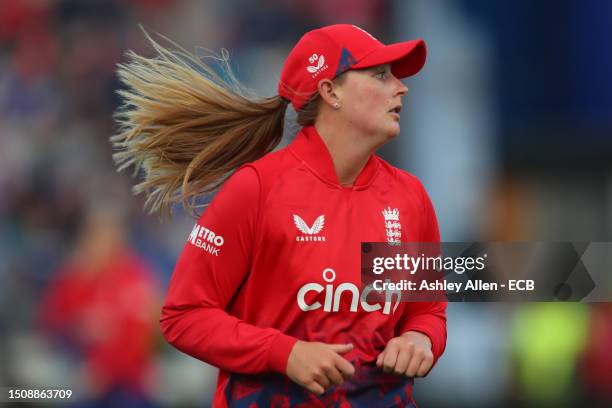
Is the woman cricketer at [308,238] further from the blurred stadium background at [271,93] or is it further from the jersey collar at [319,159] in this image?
the blurred stadium background at [271,93]

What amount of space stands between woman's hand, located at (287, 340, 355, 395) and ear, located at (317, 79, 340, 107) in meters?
0.79

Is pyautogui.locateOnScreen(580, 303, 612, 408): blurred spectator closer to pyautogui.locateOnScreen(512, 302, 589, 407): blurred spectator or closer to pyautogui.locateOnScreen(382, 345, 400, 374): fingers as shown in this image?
pyautogui.locateOnScreen(512, 302, 589, 407): blurred spectator

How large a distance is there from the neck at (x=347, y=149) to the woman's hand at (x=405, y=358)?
54 centimetres

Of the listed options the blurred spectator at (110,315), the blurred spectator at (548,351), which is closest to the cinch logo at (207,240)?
the blurred spectator at (110,315)

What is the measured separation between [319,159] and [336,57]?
32 centimetres

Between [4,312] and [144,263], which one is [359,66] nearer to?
[144,263]

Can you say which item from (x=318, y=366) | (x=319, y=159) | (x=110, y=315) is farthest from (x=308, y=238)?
(x=110, y=315)

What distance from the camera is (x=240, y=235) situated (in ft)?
11.7

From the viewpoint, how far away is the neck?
3721 millimetres

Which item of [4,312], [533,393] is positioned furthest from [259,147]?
[4,312]

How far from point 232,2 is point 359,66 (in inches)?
278

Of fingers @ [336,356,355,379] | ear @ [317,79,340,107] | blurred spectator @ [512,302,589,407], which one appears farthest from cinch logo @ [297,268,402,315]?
blurred spectator @ [512,302,589,407]

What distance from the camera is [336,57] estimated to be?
371cm

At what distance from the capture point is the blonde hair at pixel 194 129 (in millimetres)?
3938
